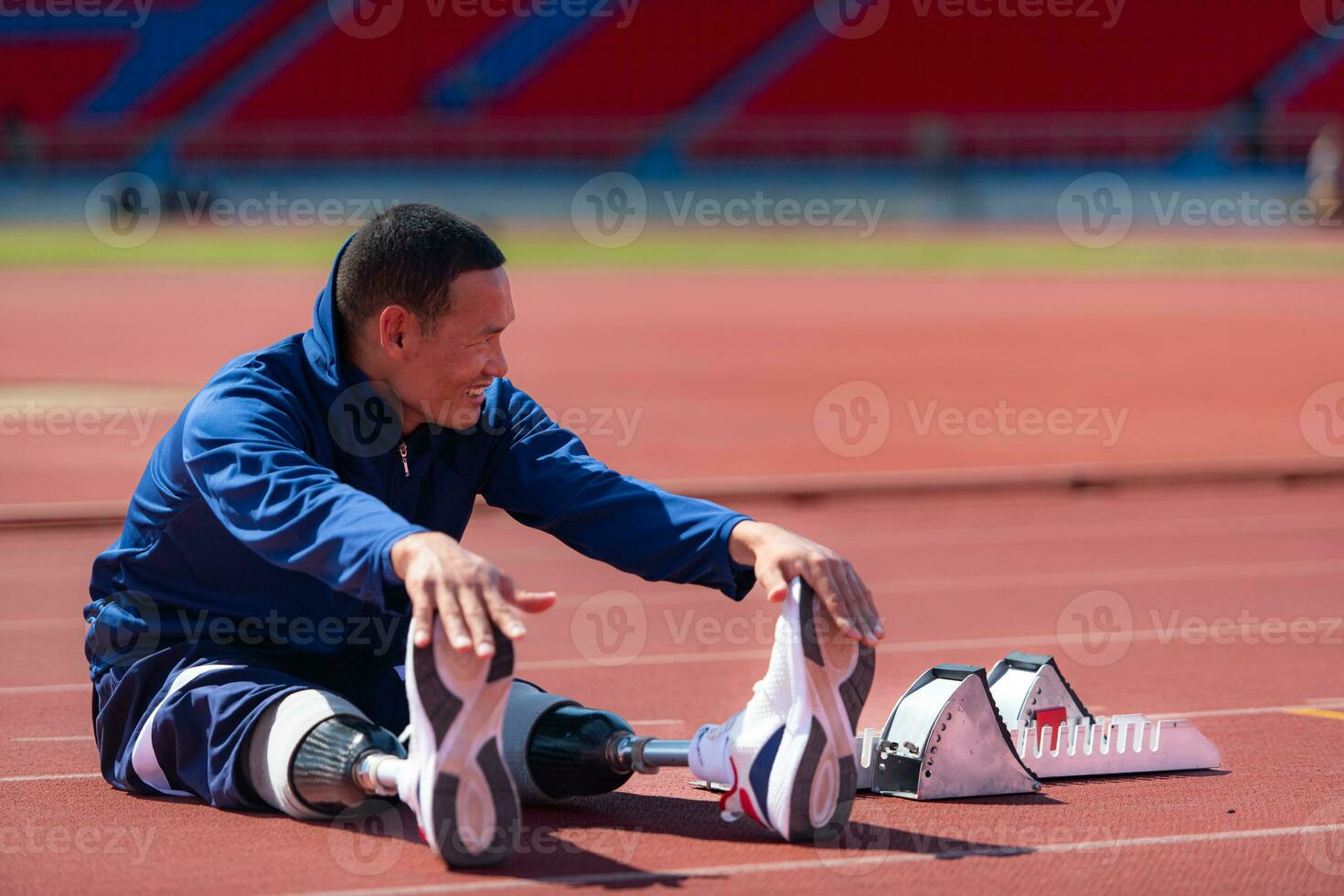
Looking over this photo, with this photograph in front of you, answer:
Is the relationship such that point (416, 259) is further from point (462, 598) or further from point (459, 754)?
point (459, 754)

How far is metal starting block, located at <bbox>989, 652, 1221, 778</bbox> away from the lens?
4848 millimetres

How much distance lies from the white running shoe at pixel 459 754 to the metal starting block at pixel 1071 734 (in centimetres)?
154

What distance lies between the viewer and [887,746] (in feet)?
15.3

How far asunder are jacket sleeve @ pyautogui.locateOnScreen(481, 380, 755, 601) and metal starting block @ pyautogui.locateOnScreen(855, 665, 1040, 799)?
0.55 meters

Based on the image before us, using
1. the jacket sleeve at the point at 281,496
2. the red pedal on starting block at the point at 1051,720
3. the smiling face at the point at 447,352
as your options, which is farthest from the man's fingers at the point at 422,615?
the red pedal on starting block at the point at 1051,720

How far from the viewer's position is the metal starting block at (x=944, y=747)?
4535 millimetres

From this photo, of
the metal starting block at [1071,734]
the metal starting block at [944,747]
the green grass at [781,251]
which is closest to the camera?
the metal starting block at [944,747]

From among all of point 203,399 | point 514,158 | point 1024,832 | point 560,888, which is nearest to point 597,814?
point 560,888

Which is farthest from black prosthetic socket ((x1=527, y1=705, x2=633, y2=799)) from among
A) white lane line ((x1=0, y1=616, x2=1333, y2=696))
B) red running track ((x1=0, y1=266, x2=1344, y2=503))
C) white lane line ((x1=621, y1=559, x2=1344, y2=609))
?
red running track ((x1=0, y1=266, x2=1344, y2=503))

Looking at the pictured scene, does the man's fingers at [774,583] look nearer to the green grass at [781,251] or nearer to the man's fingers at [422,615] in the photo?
the man's fingers at [422,615]

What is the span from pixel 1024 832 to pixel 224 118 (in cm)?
4070

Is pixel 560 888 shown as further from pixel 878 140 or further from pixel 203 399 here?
pixel 878 140

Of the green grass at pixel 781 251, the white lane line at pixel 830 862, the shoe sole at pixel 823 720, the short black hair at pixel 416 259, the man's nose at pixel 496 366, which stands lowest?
the white lane line at pixel 830 862

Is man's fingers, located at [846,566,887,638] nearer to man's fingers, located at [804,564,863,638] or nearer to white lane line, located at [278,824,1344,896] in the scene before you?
man's fingers, located at [804,564,863,638]
